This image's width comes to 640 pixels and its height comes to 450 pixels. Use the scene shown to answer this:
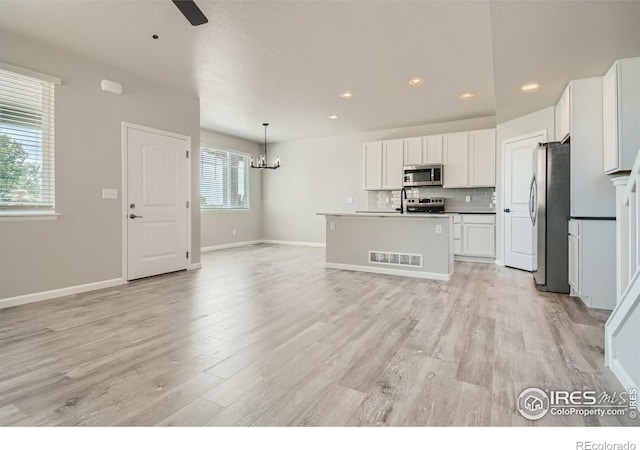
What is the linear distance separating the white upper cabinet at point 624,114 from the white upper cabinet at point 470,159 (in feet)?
8.74

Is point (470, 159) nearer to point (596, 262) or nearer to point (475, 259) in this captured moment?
point (475, 259)

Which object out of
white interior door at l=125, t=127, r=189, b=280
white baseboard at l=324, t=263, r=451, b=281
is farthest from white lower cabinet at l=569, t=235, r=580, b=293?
white interior door at l=125, t=127, r=189, b=280

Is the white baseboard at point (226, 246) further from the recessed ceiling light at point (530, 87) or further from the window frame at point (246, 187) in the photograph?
the recessed ceiling light at point (530, 87)

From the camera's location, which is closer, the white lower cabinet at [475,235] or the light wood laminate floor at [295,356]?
the light wood laminate floor at [295,356]

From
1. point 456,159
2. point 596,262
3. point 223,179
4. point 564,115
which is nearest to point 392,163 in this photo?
point 456,159

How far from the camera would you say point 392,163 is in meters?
6.89

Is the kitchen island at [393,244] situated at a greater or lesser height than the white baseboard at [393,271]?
greater

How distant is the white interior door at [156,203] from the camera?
4.34 meters

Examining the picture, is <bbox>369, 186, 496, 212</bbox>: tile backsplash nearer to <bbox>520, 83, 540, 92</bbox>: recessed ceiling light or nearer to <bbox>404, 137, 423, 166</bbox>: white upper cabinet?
<bbox>404, 137, 423, 166</bbox>: white upper cabinet

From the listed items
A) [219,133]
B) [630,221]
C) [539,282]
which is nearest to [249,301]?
[630,221]

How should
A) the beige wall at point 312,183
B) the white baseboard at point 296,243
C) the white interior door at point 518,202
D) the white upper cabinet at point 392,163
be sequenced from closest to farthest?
1. the white interior door at point 518,202
2. the white upper cabinet at point 392,163
3. the beige wall at point 312,183
4. the white baseboard at point 296,243

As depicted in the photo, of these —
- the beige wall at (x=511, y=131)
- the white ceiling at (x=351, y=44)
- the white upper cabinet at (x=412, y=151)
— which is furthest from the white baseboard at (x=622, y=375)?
the white upper cabinet at (x=412, y=151)

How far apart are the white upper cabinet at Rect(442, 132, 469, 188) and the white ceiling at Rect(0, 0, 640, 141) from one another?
3.56 feet

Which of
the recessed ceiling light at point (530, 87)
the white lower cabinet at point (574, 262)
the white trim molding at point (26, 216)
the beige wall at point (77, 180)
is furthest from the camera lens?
the recessed ceiling light at point (530, 87)
